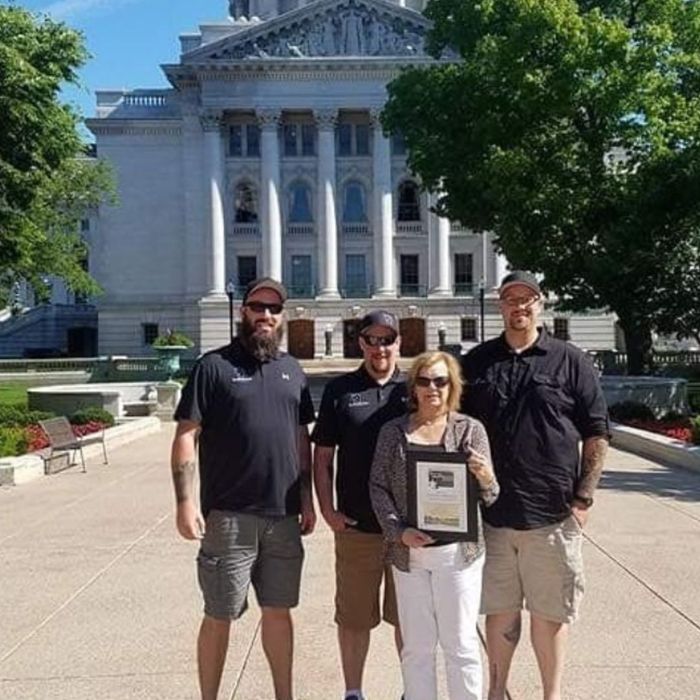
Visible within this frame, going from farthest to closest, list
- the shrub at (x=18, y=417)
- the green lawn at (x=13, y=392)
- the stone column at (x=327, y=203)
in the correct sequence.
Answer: the stone column at (x=327, y=203)
the green lawn at (x=13, y=392)
the shrub at (x=18, y=417)

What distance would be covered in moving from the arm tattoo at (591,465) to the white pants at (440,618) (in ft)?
2.42

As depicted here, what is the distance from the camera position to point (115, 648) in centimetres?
628

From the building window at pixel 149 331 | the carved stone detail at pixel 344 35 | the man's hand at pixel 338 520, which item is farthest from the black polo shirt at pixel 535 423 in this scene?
the building window at pixel 149 331

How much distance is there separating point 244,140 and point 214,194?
4.53m

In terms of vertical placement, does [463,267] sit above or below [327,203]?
below

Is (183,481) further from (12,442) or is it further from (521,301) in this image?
(12,442)

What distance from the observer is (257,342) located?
5031 mm

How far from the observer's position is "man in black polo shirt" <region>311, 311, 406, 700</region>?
489cm

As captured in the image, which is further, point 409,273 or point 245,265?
point 409,273

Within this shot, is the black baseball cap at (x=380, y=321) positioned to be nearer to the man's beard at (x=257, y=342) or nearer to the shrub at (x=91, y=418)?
the man's beard at (x=257, y=342)

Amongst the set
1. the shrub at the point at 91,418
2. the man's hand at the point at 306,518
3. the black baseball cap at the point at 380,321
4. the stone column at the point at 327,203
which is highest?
the stone column at the point at 327,203

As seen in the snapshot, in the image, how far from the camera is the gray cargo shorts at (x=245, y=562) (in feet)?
16.0

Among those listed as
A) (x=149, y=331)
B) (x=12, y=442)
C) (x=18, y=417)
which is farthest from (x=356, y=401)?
(x=149, y=331)

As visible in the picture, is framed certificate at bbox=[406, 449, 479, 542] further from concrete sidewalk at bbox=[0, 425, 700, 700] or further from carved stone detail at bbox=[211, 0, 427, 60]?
carved stone detail at bbox=[211, 0, 427, 60]
